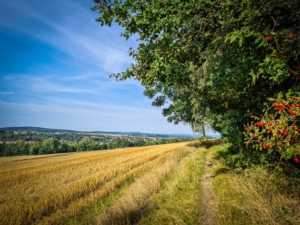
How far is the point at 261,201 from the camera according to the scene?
445 cm

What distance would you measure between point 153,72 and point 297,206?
187 inches

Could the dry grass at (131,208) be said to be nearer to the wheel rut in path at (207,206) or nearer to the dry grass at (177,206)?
the dry grass at (177,206)

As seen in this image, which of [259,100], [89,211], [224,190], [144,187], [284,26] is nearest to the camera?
[284,26]

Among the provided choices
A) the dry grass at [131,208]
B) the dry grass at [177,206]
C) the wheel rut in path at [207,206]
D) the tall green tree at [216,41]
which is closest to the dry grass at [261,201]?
the wheel rut in path at [207,206]

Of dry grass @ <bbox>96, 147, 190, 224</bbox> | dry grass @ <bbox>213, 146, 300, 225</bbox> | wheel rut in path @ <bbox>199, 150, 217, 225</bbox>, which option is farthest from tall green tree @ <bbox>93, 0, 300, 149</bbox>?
dry grass @ <bbox>96, 147, 190, 224</bbox>

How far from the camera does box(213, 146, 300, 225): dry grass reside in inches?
153

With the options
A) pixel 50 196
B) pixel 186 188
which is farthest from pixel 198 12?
pixel 50 196

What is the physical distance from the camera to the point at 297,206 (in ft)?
13.0

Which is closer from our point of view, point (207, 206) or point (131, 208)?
point (207, 206)

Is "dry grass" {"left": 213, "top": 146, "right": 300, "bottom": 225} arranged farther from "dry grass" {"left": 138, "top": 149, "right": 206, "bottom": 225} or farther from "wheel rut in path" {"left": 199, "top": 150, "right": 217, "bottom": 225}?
"dry grass" {"left": 138, "top": 149, "right": 206, "bottom": 225}

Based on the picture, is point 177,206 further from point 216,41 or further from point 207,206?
point 216,41

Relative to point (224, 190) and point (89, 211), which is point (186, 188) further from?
point (89, 211)

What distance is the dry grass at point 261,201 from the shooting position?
3887 millimetres

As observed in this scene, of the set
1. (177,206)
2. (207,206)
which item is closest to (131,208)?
(177,206)
